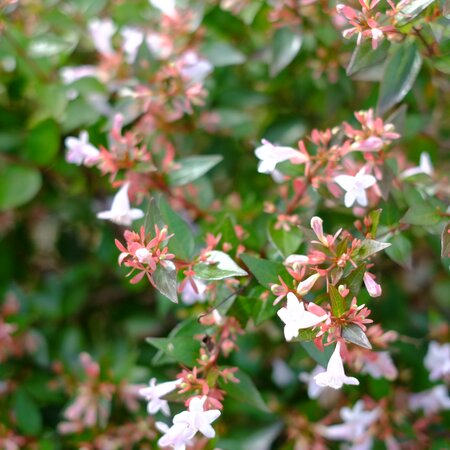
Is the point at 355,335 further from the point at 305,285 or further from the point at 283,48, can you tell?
the point at 283,48

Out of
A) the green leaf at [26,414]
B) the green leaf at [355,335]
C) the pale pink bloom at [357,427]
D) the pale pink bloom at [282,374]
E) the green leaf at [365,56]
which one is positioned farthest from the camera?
the pale pink bloom at [282,374]

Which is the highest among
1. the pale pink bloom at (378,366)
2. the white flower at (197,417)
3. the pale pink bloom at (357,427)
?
the white flower at (197,417)

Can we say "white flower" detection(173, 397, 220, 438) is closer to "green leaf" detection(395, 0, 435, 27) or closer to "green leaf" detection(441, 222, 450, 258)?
"green leaf" detection(441, 222, 450, 258)

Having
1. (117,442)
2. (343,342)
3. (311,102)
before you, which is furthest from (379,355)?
(311,102)

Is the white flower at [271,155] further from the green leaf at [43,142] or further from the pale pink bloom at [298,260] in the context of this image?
the green leaf at [43,142]

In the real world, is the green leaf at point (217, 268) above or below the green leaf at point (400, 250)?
above

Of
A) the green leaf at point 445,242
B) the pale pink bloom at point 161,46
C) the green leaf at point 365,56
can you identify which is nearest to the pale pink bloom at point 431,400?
the green leaf at point 445,242
